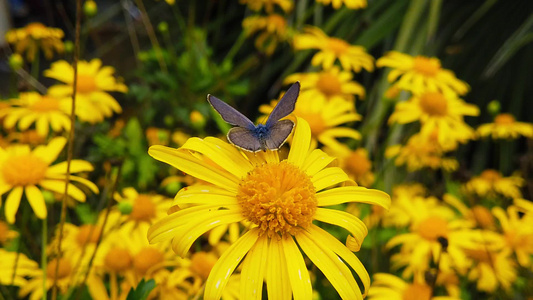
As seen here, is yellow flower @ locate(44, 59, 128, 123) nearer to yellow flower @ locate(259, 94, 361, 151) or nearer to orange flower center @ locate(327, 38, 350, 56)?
yellow flower @ locate(259, 94, 361, 151)

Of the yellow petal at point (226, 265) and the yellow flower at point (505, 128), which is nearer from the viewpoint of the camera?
the yellow petal at point (226, 265)

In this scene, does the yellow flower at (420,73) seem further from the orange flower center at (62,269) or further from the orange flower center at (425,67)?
the orange flower center at (62,269)

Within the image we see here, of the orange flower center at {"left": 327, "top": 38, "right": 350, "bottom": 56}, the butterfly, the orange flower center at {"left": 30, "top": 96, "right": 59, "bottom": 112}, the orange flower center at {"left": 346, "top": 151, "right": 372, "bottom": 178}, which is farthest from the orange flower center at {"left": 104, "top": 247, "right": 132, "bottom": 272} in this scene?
the orange flower center at {"left": 327, "top": 38, "right": 350, "bottom": 56}

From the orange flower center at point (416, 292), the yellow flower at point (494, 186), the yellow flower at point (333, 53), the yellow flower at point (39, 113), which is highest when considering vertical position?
the yellow flower at point (333, 53)

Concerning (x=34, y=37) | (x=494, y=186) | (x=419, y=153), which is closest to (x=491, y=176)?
(x=494, y=186)

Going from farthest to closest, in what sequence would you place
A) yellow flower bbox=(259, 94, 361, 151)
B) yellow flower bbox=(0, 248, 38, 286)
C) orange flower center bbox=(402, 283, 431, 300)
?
yellow flower bbox=(259, 94, 361, 151) < orange flower center bbox=(402, 283, 431, 300) < yellow flower bbox=(0, 248, 38, 286)

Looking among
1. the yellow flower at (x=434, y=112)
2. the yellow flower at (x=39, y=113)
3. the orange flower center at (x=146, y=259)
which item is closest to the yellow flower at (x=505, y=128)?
the yellow flower at (x=434, y=112)
